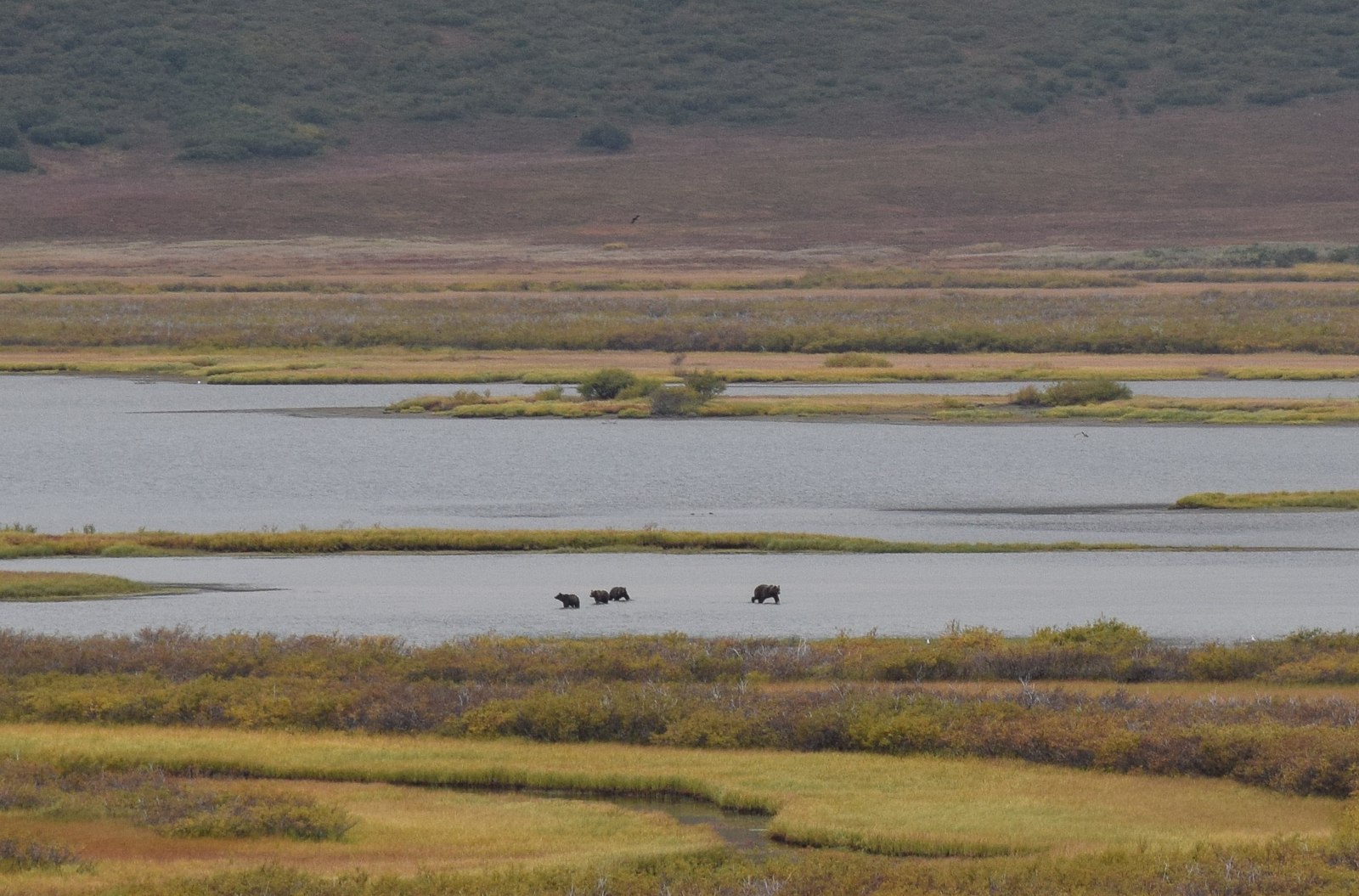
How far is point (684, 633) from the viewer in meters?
24.3

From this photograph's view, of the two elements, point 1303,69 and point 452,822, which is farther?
point 1303,69

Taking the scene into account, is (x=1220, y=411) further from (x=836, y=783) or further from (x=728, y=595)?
(x=836, y=783)

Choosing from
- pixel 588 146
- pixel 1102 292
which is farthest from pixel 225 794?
pixel 588 146

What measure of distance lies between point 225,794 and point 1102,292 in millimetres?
81311

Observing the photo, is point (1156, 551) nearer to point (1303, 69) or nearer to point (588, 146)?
point (588, 146)

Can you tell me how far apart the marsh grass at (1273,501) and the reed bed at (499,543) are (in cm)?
477

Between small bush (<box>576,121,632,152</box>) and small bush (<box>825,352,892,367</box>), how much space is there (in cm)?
7528

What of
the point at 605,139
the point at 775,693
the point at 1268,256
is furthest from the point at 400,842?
the point at 605,139

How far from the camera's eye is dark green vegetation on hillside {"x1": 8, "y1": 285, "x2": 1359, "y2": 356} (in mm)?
73062

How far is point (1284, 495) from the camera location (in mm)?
37594

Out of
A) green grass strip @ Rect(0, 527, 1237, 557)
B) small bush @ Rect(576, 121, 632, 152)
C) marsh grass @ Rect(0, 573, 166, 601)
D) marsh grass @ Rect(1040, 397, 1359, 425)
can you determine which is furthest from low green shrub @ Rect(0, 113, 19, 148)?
marsh grass @ Rect(0, 573, 166, 601)

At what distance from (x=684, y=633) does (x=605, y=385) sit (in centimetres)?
3355

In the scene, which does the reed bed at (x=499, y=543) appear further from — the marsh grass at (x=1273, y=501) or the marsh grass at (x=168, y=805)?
the marsh grass at (x=168, y=805)

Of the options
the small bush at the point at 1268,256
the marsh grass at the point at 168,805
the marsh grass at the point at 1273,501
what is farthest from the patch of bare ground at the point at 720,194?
the marsh grass at the point at 168,805
